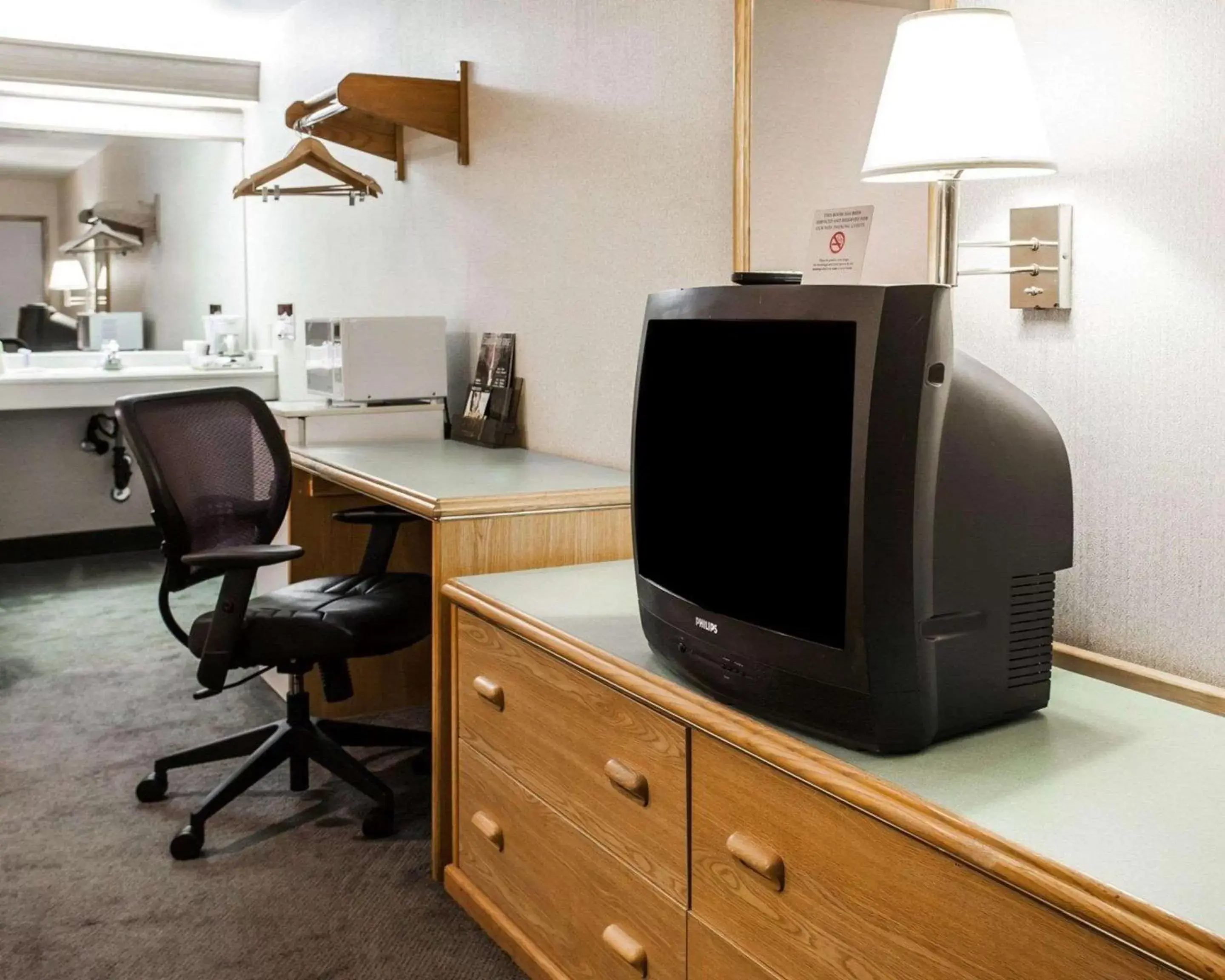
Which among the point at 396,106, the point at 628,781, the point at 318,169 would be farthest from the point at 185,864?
the point at 318,169

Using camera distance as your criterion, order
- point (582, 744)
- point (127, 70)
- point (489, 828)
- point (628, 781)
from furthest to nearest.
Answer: point (127, 70)
point (489, 828)
point (582, 744)
point (628, 781)

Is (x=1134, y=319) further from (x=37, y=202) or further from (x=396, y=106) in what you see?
(x=37, y=202)

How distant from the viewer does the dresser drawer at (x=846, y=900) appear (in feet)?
3.29

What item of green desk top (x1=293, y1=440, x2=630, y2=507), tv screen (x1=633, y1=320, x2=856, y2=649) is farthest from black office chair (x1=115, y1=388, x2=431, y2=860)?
tv screen (x1=633, y1=320, x2=856, y2=649)

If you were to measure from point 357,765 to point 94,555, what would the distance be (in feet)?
11.9

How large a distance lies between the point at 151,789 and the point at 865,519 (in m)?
2.17

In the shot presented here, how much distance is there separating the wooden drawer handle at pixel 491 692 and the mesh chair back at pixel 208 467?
0.93m

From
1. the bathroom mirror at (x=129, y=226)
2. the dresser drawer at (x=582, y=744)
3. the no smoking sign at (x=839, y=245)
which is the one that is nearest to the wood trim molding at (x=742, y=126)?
the no smoking sign at (x=839, y=245)

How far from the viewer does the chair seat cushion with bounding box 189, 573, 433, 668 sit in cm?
257

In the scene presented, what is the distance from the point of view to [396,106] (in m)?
3.44

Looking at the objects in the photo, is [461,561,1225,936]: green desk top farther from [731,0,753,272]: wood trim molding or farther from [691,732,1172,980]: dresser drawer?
[731,0,753,272]: wood trim molding

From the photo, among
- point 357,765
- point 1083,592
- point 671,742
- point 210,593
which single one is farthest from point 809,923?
point 210,593

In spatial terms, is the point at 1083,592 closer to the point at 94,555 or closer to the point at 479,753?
the point at 479,753

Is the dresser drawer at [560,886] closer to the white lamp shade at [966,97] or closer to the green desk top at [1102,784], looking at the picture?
the green desk top at [1102,784]
